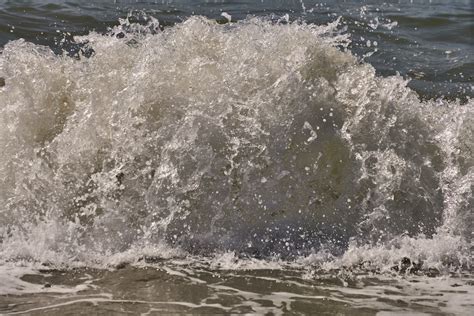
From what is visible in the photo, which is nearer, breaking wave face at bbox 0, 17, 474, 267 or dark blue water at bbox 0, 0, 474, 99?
→ breaking wave face at bbox 0, 17, 474, 267

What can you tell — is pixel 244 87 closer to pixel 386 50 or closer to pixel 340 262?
pixel 340 262

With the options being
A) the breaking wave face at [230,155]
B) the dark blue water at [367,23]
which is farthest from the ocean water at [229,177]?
the dark blue water at [367,23]

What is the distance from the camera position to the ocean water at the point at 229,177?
4.45 metres

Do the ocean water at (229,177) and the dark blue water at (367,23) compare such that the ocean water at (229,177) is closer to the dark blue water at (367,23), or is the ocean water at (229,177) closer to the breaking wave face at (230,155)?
the breaking wave face at (230,155)

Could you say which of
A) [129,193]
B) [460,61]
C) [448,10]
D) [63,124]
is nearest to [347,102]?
[129,193]

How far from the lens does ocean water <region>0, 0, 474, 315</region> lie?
445 centimetres

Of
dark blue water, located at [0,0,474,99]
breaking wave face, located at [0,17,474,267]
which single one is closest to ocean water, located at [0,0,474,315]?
breaking wave face, located at [0,17,474,267]

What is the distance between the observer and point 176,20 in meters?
11.1

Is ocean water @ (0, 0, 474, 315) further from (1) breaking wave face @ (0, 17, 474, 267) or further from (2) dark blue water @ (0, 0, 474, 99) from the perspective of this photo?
(2) dark blue water @ (0, 0, 474, 99)

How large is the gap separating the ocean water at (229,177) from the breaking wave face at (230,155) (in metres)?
0.01

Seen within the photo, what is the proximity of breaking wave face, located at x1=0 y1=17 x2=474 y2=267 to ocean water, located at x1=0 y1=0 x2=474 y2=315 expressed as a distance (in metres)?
0.01

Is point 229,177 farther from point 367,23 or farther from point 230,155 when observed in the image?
point 367,23

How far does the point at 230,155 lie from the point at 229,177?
149 mm

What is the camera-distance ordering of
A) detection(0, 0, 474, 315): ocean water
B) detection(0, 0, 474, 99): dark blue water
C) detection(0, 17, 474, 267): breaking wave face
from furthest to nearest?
detection(0, 0, 474, 99): dark blue water
detection(0, 17, 474, 267): breaking wave face
detection(0, 0, 474, 315): ocean water
